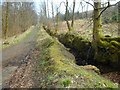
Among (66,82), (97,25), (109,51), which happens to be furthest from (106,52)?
(66,82)

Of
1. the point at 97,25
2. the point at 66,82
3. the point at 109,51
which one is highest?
the point at 97,25

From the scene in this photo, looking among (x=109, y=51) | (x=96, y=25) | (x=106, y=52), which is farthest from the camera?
(x=96, y=25)

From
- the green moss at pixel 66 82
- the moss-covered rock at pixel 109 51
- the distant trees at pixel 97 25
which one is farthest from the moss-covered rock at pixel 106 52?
the green moss at pixel 66 82

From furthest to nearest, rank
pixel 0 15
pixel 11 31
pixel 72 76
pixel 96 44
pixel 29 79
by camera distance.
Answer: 1. pixel 11 31
2. pixel 0 15
3. pixel 96 44
4. pixel 29 79
5. pixel 72 76

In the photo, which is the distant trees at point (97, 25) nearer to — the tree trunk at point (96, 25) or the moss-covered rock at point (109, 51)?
the tree trunk at point (96, 25)

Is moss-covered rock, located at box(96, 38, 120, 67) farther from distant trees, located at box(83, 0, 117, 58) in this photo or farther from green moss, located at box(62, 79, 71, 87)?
green moss, located at box(62, 79, 71, 87)

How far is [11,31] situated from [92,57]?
34.0 meters

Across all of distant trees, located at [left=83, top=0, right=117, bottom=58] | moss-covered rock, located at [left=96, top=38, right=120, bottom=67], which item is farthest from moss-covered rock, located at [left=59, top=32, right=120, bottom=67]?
distant trees, located at [left=83, top=0, right=117, bottom=58]

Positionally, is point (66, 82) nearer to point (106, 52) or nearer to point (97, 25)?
point (106, 52)

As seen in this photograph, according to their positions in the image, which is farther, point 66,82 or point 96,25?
point 96,25

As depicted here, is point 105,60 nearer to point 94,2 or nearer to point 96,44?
point 96,44

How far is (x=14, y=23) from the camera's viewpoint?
50125mm

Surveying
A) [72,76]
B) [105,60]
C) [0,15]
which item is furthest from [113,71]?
[0,15]

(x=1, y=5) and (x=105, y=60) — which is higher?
(x=1, y=5)
